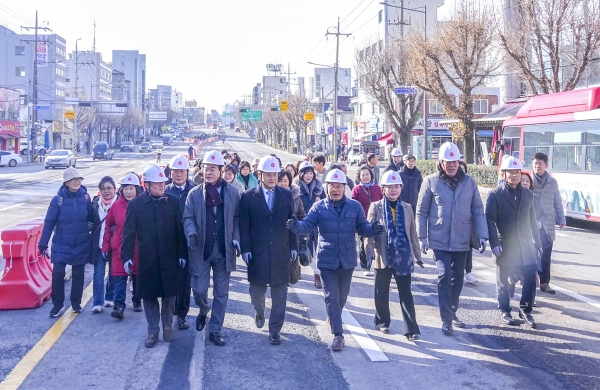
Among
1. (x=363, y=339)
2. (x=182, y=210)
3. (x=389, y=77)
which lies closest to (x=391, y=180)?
(x=363, y=339)

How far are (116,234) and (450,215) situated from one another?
3922mm

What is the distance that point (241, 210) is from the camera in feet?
22.9

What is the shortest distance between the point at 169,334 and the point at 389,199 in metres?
2.76

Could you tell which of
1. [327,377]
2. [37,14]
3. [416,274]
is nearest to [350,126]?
[37,14]

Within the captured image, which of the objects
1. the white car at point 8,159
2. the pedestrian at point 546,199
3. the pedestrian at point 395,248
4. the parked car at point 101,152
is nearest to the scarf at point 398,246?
the pedestrian at point 395,248

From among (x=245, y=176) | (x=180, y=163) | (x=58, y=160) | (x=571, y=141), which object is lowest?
(x=245, y=176)

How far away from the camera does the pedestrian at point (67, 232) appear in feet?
26.8

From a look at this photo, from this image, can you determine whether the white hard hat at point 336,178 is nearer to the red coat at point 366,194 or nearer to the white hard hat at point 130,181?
the white hard hat at point 130,181

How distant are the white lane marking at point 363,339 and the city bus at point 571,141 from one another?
10686 millimetres

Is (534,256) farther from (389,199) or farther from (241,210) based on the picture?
(241,210)

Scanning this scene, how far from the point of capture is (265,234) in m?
6.92

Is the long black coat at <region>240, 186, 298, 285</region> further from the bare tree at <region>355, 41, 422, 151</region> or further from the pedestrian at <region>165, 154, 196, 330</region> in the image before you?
the bare tree at <region>355, 41, 422, 151</region>

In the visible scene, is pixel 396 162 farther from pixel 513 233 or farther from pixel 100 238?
pixel 100 238

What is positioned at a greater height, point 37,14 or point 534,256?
point 37,14
